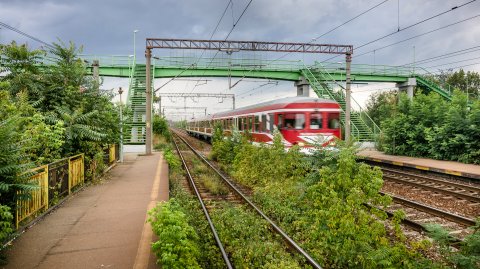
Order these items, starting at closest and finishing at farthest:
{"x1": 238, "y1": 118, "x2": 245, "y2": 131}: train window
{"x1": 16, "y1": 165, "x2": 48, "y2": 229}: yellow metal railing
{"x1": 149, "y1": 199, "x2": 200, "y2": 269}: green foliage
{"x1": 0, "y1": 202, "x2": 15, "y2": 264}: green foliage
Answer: {"x1": 0, "y1": 202, "x2": 15, "y2": 264}: green foliage → {"x1": 149, "y1": 199, "x2": 200, "y2": 269}: green foliage → {"x1": 16, "y1": 165, "x2": 48, "y2": 229}: yellow metal railing → {"x1": 238, "y1": 118, "x2": 245, "y2": 131}: train window

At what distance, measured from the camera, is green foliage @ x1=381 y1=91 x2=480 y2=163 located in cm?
1641

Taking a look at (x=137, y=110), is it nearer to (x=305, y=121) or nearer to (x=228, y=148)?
(x=228, y=148)

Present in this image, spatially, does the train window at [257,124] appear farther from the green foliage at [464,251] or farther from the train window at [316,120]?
the green foliage at [464,251]

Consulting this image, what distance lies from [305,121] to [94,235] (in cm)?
1093

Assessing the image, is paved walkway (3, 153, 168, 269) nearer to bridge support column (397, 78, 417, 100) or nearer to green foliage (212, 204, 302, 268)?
green foliage (212, 204, 302, 268)

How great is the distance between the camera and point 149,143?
22.0 meters

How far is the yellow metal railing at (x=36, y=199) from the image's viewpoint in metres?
6.89

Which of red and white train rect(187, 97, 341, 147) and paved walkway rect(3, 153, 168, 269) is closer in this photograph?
paved walkway rect(3, 153, 168, 269)

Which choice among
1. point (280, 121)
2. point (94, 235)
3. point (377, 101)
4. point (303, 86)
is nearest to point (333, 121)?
point (280, 121)

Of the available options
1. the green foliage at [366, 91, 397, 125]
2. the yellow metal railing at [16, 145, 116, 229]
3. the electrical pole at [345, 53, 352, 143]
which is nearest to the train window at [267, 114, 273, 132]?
the electrical pole at [345, 53, 352, 143]

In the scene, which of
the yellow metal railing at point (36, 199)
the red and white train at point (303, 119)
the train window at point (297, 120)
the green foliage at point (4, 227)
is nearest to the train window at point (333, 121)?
the red and white train at point (303, 119)

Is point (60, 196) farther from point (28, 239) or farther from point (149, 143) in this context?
point (149, 143)

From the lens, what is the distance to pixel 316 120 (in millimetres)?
15898

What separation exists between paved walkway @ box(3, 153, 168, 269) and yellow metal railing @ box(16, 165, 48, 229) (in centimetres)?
29
